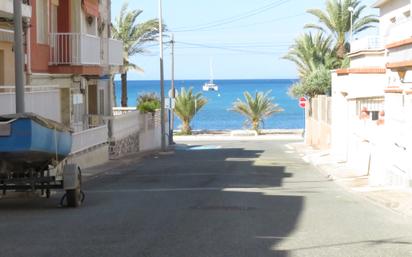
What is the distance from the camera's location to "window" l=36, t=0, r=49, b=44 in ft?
89.4

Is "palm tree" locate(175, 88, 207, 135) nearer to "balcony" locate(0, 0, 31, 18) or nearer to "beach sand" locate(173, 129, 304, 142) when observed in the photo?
"beach sand" locate(173, 129, 304, 142)

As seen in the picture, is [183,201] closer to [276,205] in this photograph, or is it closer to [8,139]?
[276,205]

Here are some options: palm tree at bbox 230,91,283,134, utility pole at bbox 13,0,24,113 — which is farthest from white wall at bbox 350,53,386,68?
palm tree at bbox 230,91,283,134

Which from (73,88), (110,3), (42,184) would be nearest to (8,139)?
(42,184)

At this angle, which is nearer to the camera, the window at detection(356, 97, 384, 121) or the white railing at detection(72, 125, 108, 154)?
the white railing at detection(72, 125, 108, 154)

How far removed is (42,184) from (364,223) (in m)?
6.41

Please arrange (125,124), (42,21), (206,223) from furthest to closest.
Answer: (125,124) < (42,21) < (206,223)

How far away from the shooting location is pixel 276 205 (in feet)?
50.9

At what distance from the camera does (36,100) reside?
21422 mm

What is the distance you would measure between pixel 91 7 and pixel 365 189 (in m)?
18.0

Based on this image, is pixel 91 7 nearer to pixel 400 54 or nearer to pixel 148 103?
pixel 148 103

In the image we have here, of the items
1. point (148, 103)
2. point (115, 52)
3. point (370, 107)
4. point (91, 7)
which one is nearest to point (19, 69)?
point (370, 107)

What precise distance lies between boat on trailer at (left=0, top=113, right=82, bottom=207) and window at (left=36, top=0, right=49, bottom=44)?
12627 millimetres

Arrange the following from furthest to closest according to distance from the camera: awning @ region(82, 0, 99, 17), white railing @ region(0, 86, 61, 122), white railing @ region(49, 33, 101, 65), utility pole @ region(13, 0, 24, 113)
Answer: awning @ region(82, 0, 99, 17) → white railing @ region(49, 33, 101, 65) → white railing @ region(0, 86, 61, 122) → utility pole @ region(13, 0, 24, 113)
